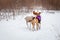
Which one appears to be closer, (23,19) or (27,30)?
(27,30)

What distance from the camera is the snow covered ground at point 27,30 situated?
191cm

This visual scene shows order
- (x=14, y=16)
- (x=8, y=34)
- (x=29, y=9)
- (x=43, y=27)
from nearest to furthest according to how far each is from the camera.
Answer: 1. (x=8, y=34)
2. (x=43, y=27)
3. (x=14, y=16)
4. (x=29, y=9)

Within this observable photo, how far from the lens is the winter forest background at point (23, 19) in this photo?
6.39 ft

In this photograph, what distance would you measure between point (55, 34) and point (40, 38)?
22 cm

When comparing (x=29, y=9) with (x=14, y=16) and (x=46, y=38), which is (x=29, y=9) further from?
(x=46, y=38)

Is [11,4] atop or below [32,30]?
atop

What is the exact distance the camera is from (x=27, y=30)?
2090 mm

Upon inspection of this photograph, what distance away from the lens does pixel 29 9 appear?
2.91 metres

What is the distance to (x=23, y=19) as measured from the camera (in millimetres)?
2521

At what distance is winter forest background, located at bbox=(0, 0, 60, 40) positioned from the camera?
1.95m

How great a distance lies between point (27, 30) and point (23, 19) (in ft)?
1.50

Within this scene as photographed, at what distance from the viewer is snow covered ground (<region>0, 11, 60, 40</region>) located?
191 centimetres

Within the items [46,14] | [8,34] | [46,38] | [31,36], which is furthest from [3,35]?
[46,14]

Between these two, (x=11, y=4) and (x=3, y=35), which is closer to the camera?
(x=3, y=35)
